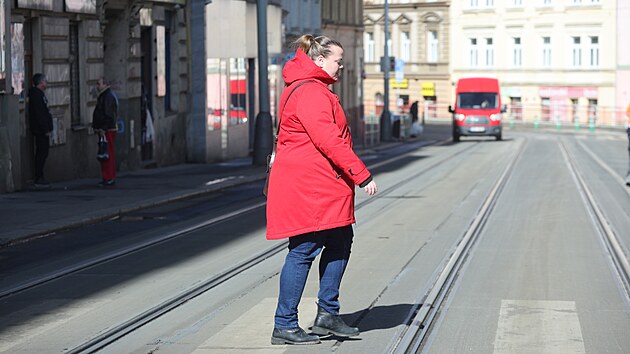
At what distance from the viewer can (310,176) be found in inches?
290

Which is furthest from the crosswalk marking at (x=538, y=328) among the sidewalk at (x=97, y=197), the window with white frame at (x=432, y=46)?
the window with white frame at (x=432, y=46)

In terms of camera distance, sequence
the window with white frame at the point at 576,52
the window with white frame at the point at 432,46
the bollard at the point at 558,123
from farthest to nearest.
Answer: the window with white frame at the point at 432,46, the window with white frame at the point at 576,52, the bollard at the point at 558,123

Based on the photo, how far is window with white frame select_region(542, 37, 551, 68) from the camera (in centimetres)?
7481

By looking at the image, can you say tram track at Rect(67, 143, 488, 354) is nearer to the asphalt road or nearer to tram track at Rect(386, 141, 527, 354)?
the asphalt road

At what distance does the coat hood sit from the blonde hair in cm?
3

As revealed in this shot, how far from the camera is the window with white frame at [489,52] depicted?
256ft

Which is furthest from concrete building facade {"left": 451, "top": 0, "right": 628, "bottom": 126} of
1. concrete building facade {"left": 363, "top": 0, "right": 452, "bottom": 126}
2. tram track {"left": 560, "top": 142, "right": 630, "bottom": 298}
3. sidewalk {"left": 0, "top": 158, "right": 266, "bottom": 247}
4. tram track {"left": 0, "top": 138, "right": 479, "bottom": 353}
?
tram track {"left": 0, "top": 138, "right": 479, "bottom": 353}

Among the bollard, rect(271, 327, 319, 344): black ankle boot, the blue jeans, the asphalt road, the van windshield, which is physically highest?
the van windshield

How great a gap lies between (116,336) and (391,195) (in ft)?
40.3

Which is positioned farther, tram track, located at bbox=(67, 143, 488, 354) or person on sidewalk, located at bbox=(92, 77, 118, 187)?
person on sidewalk, located at bbox=(92, 77, 118, 187)

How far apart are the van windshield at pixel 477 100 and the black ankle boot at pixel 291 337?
149ft

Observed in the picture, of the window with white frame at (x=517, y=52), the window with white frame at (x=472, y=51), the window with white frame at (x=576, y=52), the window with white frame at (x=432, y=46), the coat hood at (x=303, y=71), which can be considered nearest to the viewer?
the coat hood at (x=303, y=71)

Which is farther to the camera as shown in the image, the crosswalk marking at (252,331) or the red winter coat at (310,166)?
the crosswalk marking at (252,331)

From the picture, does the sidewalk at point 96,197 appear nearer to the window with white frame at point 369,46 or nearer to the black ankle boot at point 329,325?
the black ankle boot at point 329,325
